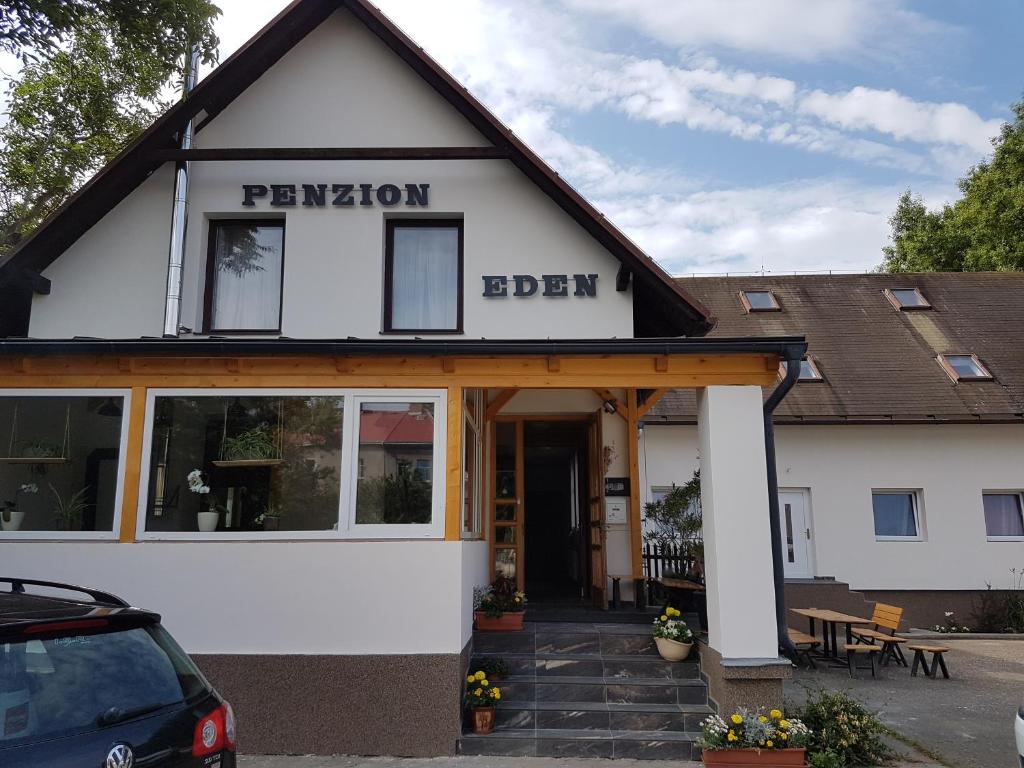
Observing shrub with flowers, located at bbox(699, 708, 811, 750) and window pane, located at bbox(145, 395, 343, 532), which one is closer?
shrub with flowers, located at bbox(699, 708, 811, 750)

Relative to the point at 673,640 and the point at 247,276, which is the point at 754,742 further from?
the point at 247,276

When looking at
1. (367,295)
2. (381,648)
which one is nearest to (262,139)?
(367,295)

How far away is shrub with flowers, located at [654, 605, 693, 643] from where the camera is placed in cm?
800

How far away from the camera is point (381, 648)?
7.12 metres

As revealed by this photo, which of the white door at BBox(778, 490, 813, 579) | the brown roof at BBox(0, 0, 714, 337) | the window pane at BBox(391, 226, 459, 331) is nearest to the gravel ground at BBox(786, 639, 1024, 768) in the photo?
the white door at BBox(778, 490, 813, 579)

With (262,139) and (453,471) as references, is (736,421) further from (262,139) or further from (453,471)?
(262,139)

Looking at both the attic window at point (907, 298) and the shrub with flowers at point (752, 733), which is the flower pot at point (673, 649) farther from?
the attic window at point (907, 298)

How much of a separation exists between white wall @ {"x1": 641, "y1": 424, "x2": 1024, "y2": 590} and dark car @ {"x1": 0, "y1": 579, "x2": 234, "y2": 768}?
11.4 metres

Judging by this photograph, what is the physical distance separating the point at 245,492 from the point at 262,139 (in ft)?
16.3

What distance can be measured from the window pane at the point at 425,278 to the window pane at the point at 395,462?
2.56 metres

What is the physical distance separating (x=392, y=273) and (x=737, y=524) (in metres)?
5.44

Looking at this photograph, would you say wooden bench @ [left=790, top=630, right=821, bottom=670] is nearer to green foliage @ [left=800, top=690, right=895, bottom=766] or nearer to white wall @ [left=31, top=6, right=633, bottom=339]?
green foliage @ [left=800, top=690, right=895, bottom=766]

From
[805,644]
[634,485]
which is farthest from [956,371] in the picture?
[634,485]

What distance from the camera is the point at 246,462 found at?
7.76 m
